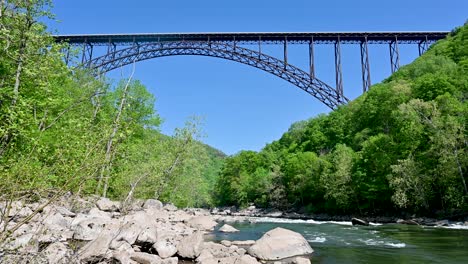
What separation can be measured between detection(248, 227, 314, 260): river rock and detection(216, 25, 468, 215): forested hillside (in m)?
14.3

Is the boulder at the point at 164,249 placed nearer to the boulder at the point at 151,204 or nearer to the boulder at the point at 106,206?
the boulder at the point at 106,206

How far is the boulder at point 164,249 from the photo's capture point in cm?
770

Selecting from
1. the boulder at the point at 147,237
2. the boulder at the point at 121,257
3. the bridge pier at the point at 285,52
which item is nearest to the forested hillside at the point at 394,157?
the bridge pier at the point at 285,52

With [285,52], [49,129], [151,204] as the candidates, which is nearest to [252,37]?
[285,52]

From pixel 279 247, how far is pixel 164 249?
2757 millimetres

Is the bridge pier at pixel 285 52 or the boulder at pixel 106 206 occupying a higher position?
the bridge pier at pixel 285 52

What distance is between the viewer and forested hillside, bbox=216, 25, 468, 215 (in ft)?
68.9

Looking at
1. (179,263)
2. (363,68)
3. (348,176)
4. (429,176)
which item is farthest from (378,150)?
(179,263)

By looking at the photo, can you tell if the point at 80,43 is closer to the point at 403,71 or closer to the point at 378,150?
the point at 378,150

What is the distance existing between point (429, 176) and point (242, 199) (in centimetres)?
3001

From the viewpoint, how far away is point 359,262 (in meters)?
8.33

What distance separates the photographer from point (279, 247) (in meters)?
8.64

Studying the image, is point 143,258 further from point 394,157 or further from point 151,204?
point 394,157

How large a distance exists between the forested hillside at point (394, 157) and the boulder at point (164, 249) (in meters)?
17.2
